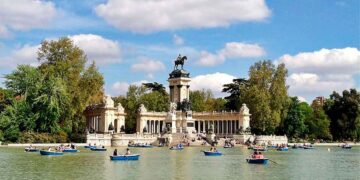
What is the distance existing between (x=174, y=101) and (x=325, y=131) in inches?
1238

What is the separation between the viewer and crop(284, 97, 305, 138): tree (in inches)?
4146

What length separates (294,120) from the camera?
105 meters

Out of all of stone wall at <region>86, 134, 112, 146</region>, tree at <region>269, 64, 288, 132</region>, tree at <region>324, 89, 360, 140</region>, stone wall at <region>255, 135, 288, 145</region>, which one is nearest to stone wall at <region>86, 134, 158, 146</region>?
stone wall at <region>86, 134, 112, 146</region>

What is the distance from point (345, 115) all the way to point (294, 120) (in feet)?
49.6

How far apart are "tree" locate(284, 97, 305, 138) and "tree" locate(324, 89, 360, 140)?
454 inches

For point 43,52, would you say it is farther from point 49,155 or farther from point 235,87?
point 235,87

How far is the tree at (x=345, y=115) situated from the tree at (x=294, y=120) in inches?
454

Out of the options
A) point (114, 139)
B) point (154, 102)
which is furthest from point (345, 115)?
point (114, 139)

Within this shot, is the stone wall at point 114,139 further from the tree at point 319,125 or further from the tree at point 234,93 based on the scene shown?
the tree at point 319,125

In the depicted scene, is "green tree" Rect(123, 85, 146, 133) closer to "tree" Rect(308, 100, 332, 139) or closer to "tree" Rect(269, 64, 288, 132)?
"tree" Rect(269, 64, 288, 132)

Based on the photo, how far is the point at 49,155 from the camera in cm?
5491

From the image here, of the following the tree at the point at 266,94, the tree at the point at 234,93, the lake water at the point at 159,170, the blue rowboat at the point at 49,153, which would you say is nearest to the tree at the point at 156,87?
the tree at the point at 234,93

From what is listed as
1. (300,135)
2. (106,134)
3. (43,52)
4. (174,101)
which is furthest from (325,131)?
(43,52)

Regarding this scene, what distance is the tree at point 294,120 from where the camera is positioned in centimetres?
10531
